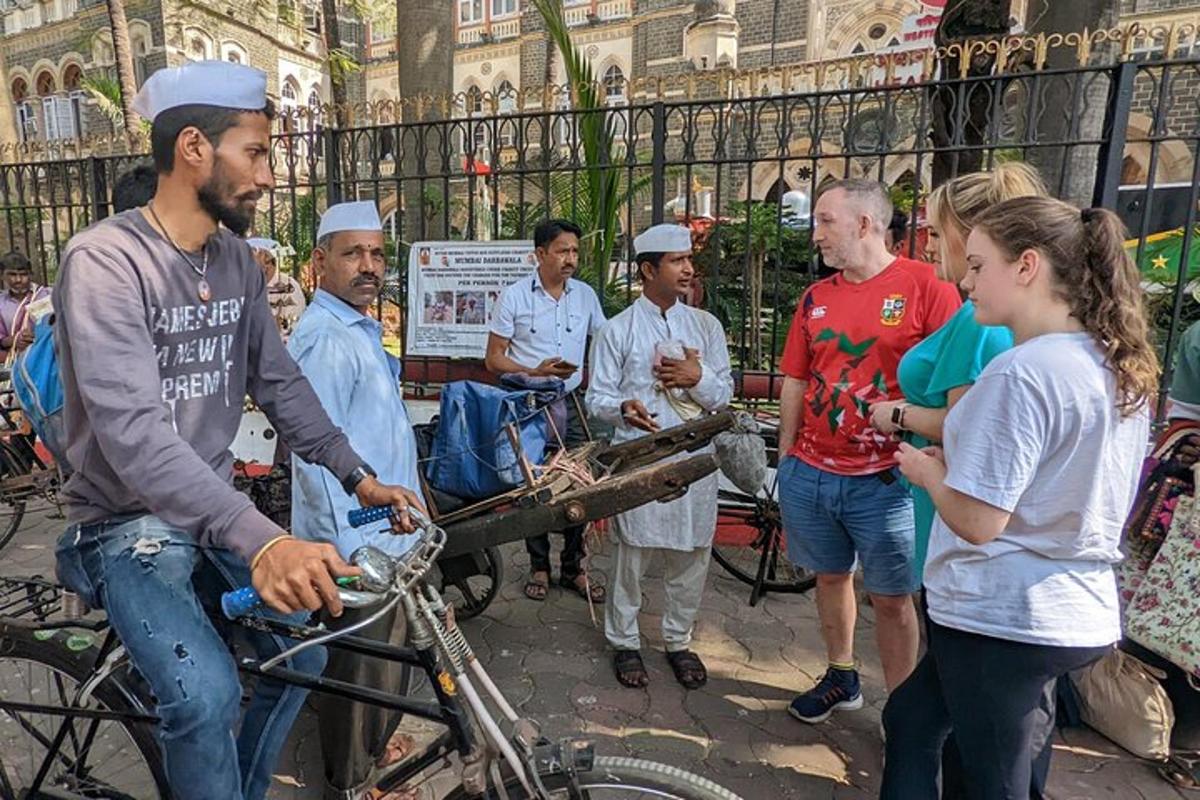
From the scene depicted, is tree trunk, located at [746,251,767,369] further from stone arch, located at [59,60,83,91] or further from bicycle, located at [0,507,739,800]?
stone arch, located at [59,60,83,91]

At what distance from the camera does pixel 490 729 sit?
1.56 m

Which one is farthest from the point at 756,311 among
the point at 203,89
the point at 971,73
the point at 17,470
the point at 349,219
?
the point at 17,470

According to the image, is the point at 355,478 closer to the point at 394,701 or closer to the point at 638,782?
the point at 394,701

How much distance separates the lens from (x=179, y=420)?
1.78m

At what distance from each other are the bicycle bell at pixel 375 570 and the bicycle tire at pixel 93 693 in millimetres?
837

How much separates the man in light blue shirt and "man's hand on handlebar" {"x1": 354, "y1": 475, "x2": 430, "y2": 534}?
30 cm

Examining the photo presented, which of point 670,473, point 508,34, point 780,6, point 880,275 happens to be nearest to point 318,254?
point 670,473

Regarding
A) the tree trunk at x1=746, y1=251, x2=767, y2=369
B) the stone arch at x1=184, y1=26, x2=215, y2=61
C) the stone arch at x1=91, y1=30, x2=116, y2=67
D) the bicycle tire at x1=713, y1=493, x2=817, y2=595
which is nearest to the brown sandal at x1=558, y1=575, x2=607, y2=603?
the bicycle tire at x1=713, y1=493, x2=817, y2=595

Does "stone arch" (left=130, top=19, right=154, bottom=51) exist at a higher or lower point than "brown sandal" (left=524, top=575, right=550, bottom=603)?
higher

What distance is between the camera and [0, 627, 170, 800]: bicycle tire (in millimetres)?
1882

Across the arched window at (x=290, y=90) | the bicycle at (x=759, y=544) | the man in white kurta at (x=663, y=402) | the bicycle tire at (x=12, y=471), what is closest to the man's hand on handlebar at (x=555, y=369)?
the man in white kurta at (x=663, y=402)

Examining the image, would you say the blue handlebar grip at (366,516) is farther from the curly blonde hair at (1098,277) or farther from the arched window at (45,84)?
the arched window at (45,84)

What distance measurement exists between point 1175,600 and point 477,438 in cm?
253

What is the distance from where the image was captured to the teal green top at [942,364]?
6.79 ft
